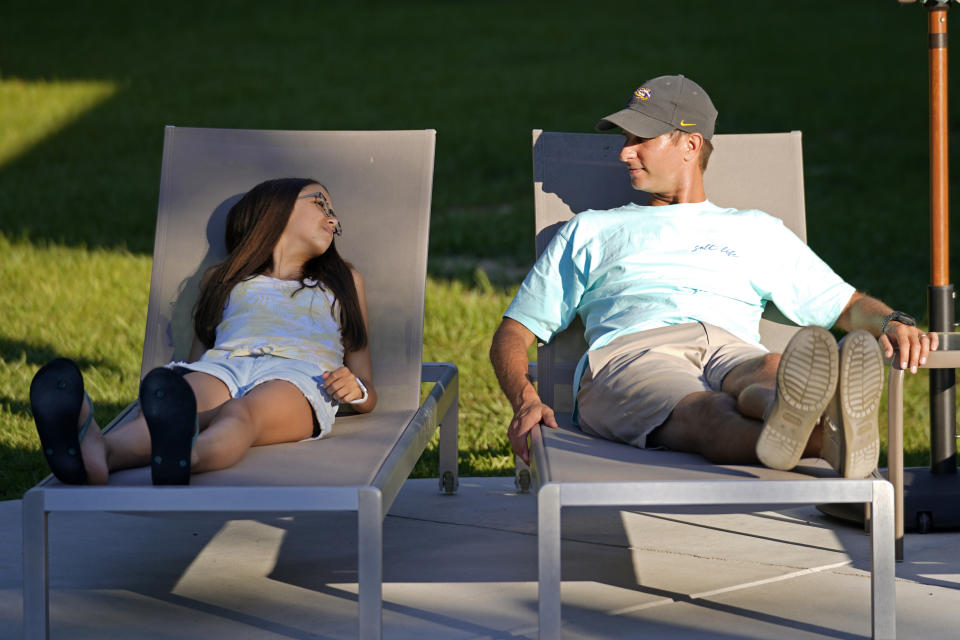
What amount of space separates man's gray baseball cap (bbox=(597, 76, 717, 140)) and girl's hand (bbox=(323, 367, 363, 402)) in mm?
1047

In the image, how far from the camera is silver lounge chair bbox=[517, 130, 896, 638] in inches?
113

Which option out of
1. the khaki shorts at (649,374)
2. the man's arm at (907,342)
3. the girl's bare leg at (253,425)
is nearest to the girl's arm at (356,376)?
the girl's bare leg at (253,425)

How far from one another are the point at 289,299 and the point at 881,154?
33.0ft

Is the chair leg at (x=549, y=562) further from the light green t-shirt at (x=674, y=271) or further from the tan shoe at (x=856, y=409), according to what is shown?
the light green t-shirt at (x=674, y=271)

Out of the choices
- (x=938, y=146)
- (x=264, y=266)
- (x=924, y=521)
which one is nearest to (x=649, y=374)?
(x=924, y=521)

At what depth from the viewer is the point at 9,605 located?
334 centimetres

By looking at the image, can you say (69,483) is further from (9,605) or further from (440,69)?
(440,69)

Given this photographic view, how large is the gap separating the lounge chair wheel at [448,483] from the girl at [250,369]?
0.60m

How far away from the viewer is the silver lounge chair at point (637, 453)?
287 cm

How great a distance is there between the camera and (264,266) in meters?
4.05

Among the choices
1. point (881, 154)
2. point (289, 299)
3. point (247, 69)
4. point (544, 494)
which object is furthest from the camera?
point (247, 69)

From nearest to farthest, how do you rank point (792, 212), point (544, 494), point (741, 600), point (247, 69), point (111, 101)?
point (544, 494) → point (741, 600) → point (792, 212) → point (111, 101) → point (247, 69)

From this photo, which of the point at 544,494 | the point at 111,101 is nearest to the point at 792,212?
the point at 544,494

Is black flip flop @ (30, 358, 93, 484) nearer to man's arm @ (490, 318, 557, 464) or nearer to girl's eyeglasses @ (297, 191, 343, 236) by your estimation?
man's arm @ (490, 318, 557, 464)
